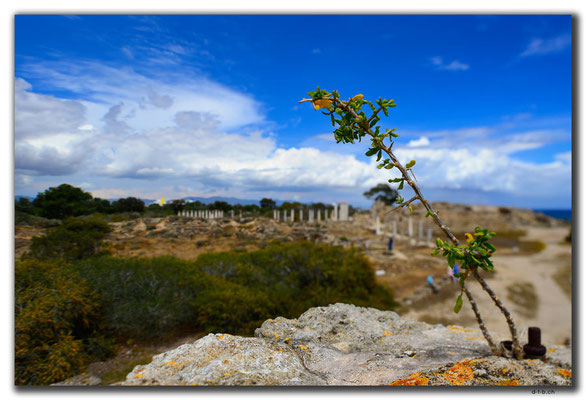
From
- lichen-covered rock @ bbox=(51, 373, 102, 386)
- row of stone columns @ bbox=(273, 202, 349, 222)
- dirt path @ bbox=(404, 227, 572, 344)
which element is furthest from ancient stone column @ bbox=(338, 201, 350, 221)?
lichen-covered rock @ bbox=(51, 373, 102, 386)

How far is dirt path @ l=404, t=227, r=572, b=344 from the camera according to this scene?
5.86 metres

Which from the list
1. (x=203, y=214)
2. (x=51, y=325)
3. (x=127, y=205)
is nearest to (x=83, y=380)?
(x=51, y=325)

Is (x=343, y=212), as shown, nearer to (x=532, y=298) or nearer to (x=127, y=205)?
(x=127, y=205)

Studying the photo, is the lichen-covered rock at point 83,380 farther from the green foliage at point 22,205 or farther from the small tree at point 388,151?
the small tree at point 388,151

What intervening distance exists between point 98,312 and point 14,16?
133 inches

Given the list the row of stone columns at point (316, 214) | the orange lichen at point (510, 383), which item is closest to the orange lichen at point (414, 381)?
the orange lichen at point (510, 383)

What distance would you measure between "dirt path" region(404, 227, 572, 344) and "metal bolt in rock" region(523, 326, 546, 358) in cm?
289

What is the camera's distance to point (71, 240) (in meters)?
3.54

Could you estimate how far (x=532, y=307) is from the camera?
273 inches

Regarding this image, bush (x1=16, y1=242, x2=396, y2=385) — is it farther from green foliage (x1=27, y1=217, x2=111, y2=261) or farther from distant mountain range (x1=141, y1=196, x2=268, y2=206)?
distant mountain range (x1=141, y1=196, x2=268, y2=206)

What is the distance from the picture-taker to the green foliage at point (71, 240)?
335 cm

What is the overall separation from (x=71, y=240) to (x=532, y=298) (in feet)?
30.7

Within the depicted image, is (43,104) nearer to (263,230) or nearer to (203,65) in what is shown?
(203,65)

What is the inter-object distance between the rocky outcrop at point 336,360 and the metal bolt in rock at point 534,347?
0.07m
